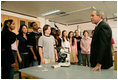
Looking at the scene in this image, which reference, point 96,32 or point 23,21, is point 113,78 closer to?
point 96,32

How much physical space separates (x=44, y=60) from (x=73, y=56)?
1481 millimetres

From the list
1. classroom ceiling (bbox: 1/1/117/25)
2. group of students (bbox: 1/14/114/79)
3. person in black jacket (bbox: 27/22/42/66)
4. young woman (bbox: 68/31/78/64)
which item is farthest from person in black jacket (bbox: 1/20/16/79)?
classroom ceiling (bbox: 1/1/117/25)

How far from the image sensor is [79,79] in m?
1.04

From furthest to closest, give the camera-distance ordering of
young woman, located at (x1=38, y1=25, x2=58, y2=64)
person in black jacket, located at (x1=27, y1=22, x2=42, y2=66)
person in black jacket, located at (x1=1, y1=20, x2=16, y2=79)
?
person in black jacket, located at (x1=27, y1=22, x2=42, y2=66)
young woman, located at (x1=38, y1=25, x2=58, y2=64)
person in black jacket, located at (x1=1, y1=20, x2=16, y2=79)

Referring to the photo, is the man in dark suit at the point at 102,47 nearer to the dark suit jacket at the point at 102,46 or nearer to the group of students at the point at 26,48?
the dark suit jacket at the point at 102,46

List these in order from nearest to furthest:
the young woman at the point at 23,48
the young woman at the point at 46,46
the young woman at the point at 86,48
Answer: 1. the young woman at the point at 46,46
2. the young woman at the point at 23,48
3. the young woman at the point at 86,48

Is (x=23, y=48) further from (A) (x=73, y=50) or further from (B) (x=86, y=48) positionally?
(B) (x=86, y=48)

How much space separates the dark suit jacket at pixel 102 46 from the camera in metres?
1.22

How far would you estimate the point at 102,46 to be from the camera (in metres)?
1.21

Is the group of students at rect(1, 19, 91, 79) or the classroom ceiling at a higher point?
the classroom ceiling

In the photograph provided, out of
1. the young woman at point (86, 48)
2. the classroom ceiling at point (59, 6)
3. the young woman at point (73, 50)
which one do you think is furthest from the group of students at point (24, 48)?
the classroom ceiling at point (59, 6)

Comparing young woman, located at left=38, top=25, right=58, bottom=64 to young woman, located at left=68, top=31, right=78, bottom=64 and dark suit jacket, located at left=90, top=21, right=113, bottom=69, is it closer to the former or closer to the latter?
dark suit jacket, located at left=90, top=21, right=113, bottom=69

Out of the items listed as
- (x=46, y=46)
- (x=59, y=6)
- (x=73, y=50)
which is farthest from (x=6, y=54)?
(x=59, y=6)

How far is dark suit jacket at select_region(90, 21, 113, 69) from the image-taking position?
1.22m
